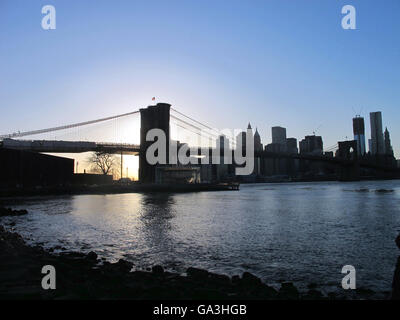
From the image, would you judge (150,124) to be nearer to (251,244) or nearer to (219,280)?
(251,244)

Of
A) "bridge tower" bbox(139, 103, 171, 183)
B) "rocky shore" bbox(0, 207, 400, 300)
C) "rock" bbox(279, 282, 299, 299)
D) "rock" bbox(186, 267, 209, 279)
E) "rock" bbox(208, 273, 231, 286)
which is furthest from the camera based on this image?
"bridge tower" bbox(139, 103, 171, 183)

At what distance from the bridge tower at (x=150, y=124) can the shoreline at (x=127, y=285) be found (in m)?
75.4

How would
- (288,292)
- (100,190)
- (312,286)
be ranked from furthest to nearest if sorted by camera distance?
(100,190), (312,286), (288,292)

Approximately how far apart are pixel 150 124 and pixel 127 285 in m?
85.8

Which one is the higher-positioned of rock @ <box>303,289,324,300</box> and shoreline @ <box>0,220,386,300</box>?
shoreline @ <box>0,220,386,300</box>

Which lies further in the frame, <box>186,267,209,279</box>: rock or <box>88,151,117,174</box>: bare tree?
<box>88,151,117,174</box>: bare tree

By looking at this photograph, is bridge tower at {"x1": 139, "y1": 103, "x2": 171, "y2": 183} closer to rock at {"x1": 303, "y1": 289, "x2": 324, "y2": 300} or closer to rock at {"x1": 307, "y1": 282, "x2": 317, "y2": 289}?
rock at {"x1": 307, "y1": 282, "x2": 317, "y2": 289}

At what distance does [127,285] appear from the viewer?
6.85m

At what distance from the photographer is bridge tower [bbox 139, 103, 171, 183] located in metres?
83.9

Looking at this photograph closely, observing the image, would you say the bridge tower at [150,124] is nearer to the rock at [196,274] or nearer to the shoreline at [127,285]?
the shoreline at [127,285]

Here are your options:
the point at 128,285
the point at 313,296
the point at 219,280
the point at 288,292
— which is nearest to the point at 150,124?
the point at 219,280

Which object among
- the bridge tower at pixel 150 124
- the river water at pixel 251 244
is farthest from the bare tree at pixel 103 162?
the river water at pixel 251 244

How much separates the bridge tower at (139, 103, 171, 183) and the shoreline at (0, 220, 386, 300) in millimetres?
75359

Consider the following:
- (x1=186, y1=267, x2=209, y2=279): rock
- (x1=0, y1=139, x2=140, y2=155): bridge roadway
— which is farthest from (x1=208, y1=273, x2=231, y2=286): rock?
(x1=0, y1=139, x2=140, y2=155): bridge roadway
